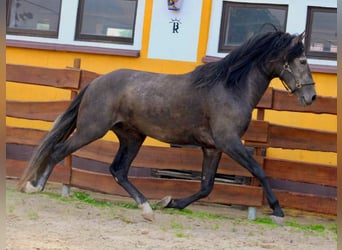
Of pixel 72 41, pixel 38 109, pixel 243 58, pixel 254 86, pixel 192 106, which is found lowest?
pixel 38 109

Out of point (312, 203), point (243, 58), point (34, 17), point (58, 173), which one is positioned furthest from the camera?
point (34, 17)

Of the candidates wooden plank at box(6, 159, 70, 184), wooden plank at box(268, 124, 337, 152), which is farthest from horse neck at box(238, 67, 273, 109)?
wooden plank at box(6, 159, 70, 184)

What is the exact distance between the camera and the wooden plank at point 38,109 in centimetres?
641

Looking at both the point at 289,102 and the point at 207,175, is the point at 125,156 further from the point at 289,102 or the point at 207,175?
the point at 289,102

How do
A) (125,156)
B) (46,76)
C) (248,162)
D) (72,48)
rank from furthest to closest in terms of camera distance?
1. (72,48)
2. (46,76)
3. (125,156)
4. (248,162)

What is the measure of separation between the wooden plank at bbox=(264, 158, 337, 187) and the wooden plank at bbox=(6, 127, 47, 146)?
2.80 m

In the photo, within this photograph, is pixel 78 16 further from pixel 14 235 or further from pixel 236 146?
pixel 14 235

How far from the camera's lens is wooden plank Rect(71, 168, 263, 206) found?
586 centimetres

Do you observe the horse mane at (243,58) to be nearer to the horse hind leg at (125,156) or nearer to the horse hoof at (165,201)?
the horse hind leg at (125,156)

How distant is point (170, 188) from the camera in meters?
6.07

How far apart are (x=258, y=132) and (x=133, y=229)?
1.98 metres

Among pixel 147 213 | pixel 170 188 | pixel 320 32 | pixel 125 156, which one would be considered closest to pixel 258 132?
pixel 170 188

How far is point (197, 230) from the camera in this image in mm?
4867

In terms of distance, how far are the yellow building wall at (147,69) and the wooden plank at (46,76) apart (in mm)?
980
